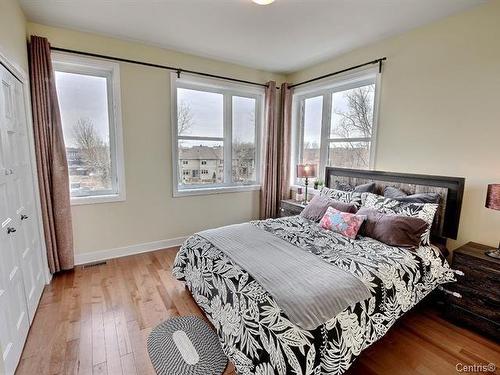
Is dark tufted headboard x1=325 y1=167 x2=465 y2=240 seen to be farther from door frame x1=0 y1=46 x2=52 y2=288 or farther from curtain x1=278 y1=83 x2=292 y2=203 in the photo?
door frame x1=0 y1=46 x2=52 y2=288

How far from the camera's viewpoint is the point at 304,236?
2.42 metres

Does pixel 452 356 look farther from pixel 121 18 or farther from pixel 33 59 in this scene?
pixel 33 59

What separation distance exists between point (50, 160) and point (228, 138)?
2281mm

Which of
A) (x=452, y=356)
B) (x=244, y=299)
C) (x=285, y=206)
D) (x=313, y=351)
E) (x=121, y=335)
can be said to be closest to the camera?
(x=313, y=351)

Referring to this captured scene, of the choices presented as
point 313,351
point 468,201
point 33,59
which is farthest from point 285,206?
point 33,59

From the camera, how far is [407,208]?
245 centimetres

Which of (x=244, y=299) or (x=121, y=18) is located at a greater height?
(x=121, y=18)

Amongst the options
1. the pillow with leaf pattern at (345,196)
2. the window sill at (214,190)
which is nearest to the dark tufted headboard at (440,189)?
the pillow with leaf pattern at (345,196)

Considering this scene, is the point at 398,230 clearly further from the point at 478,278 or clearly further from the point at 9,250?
the point at 9,250

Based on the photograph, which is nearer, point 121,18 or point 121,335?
point 121,335

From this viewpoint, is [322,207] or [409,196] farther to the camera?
[322,207]

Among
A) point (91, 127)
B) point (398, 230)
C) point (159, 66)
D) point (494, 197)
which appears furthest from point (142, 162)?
point (494, 197)

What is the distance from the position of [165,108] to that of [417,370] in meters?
3.62

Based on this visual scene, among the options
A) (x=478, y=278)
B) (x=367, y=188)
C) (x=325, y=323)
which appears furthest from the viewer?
(x=367, y=188)
